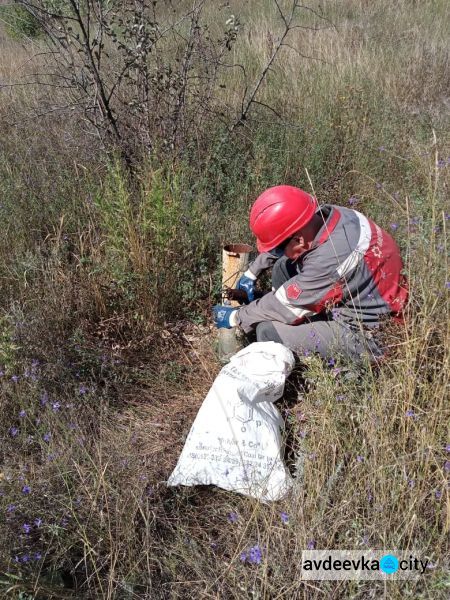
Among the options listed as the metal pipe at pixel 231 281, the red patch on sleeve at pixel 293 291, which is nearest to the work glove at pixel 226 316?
the metal pipe at pixel 231 281

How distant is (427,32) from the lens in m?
7.29

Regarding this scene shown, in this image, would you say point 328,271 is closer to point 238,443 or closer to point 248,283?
point 248,283

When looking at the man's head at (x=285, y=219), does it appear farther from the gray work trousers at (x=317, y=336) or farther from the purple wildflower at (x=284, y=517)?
the purple wildflower at (x=284, y=517)

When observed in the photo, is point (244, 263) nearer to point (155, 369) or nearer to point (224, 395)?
point (155, 369)

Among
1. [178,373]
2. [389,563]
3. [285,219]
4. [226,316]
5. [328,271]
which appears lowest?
[178,373]

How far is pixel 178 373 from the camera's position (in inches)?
113

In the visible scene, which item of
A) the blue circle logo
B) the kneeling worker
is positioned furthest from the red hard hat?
the blue circle logo

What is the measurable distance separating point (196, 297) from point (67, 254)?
947 mm

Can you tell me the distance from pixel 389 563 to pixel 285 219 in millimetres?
1555

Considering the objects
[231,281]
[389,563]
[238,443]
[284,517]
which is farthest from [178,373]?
[389,563]

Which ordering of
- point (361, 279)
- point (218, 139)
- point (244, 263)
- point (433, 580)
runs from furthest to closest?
point (218, 139) → point (244, 263) → point (361, 279) → point (433, 580)

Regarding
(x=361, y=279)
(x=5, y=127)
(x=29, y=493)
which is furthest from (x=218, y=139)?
(x=29, y=493)

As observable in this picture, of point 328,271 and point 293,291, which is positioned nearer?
point 328,271

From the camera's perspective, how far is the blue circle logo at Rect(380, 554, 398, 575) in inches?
63.8
